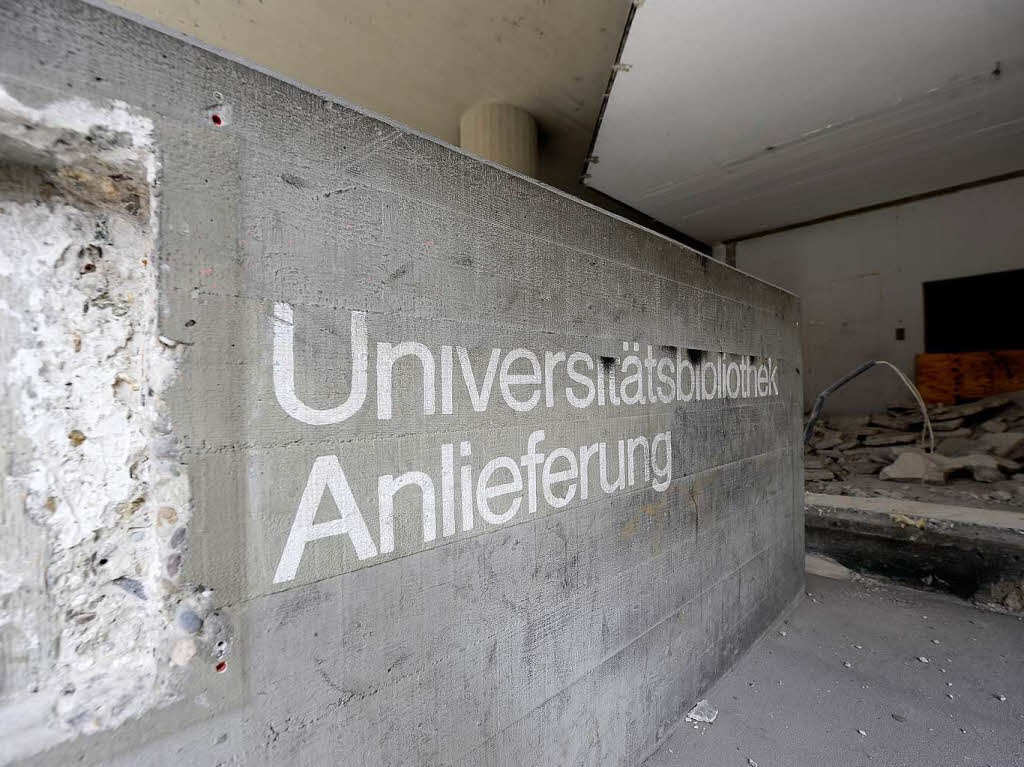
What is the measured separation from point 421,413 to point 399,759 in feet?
2.35

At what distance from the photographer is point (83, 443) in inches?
27.4

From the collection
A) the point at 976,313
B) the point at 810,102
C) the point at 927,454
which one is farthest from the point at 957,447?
the point at 810,102

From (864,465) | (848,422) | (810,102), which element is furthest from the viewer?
(848,422)

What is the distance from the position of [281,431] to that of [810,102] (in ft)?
16.4

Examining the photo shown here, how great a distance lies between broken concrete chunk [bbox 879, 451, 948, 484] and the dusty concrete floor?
1.90 metres

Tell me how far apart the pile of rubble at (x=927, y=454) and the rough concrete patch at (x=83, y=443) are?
4883mm

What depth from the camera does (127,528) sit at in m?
0.72

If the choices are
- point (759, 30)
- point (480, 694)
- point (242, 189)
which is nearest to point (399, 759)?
point (480, 694)

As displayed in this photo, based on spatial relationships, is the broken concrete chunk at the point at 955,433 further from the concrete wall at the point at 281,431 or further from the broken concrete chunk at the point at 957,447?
the concrete wall at the point at 281,431

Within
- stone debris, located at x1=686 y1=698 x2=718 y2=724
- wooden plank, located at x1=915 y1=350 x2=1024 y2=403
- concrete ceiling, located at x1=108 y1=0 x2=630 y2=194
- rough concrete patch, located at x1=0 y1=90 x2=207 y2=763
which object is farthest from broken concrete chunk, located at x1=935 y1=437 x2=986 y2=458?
rough concrete patch, located at x1=0 y1=90 x2=207 y2=763

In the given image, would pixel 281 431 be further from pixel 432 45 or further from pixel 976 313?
pixel 976 313

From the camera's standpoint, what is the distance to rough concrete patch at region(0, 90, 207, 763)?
0.65 metres

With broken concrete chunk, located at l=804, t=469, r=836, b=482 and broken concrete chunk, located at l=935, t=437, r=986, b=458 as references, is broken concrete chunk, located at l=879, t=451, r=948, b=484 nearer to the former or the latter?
broken concrete chunk, located at l=804, t=469, r=836, b=482

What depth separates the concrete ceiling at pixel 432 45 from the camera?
3367 millimetres
